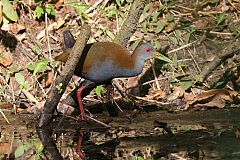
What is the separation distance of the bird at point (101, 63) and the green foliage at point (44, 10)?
5.80 ft

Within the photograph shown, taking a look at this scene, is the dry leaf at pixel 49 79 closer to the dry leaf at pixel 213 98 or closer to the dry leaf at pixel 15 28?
the dry leaf at pixel 15 28

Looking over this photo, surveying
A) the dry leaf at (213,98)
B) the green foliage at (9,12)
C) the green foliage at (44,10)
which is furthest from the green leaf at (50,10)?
the dry leaf at (213,98)

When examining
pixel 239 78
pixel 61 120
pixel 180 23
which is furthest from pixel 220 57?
pixel 61 120

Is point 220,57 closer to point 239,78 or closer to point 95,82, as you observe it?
point 239,78

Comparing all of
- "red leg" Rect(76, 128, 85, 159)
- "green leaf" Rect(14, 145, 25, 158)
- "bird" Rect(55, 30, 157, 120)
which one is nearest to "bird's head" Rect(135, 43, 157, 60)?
"bird" Rect(55, 30, 157, 120)

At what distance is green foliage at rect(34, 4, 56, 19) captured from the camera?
30.5ft

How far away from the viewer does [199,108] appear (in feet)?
26.6

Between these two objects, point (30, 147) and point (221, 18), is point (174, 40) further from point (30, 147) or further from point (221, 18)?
point (30, 147)

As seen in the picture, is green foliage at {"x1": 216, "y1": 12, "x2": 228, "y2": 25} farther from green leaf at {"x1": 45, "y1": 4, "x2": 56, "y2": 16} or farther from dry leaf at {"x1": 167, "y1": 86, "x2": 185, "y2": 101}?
green leaf at {"x1": 45, "y1": 4, "x2": 56, "y2": 16}

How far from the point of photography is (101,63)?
7.48 meters

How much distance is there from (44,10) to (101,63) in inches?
86.9

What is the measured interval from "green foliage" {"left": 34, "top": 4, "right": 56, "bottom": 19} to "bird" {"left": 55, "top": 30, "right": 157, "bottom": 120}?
5.80 feet

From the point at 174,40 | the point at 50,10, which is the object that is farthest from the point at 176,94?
the point at 50,10

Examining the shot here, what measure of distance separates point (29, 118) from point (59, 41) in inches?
64.4
